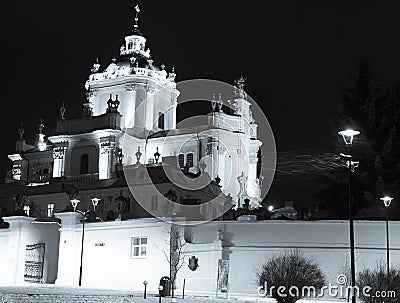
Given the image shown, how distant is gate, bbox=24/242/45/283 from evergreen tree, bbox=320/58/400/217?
1851cm

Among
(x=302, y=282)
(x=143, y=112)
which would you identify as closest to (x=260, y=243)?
(x=302, y=282)

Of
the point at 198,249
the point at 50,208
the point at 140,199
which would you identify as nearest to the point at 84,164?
the point at 50,208

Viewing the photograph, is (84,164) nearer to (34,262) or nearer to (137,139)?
(137,139)

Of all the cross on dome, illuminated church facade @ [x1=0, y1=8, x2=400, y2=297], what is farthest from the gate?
the cross on dome

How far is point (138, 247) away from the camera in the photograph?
107 feet

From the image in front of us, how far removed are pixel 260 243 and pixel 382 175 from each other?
51.2 ft

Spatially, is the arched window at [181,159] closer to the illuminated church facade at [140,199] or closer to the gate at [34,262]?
the illuminated church facade at [140,199]

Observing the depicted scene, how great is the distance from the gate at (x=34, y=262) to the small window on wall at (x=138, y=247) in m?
6.02

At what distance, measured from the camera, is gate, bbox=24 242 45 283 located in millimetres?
35250

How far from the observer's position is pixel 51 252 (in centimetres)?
3569

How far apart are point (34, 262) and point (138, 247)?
6674 mm

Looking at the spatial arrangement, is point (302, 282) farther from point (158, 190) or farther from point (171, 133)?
point (171, 133)

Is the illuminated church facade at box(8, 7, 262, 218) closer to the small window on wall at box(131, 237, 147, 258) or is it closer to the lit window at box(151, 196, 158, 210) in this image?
the lit window at box(151, 196, 158, 210)
